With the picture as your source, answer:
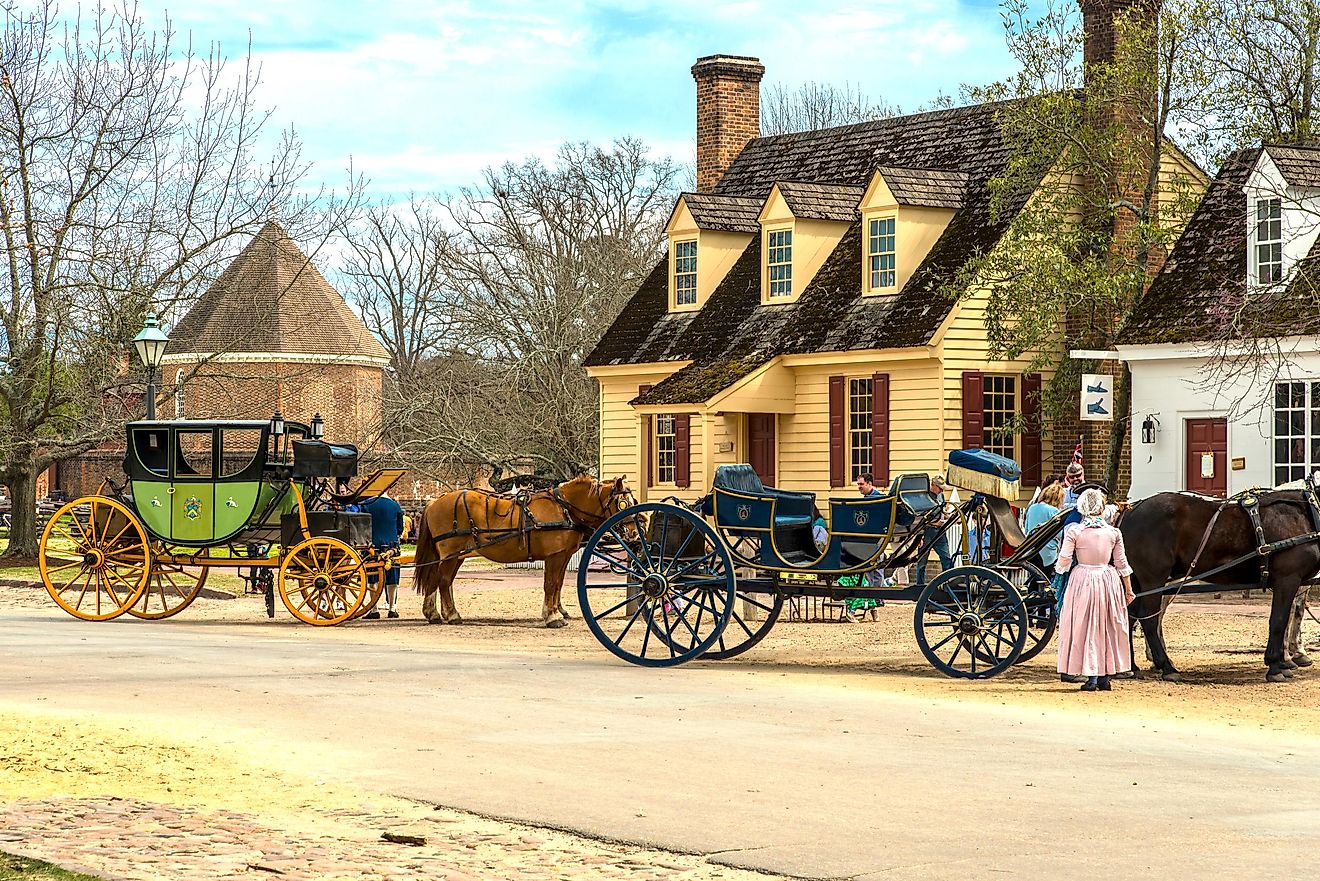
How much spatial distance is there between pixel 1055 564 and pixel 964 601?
2.78ft

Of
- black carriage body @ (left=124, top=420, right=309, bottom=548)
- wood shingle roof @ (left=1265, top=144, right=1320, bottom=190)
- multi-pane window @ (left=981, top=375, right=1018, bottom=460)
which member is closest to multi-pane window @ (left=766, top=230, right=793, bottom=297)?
multi-pane window @ (left=981, top=375, right=1018, bottom=460)

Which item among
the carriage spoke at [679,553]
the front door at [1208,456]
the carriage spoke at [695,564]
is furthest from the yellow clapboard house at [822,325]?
the carriage spoke at [695,564]

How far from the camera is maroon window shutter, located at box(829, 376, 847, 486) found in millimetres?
31766

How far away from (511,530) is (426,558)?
46.0 inches

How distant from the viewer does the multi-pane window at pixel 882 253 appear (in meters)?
31.6

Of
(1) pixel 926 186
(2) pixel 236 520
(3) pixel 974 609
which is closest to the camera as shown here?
(3) pixel 974 609

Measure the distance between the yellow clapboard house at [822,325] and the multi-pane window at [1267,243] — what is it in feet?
13.2

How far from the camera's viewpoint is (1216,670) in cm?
1641

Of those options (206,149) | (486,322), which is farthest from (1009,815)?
(486,322)

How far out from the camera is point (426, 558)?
72.8 feet

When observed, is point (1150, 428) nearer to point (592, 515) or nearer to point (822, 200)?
point (822, 200)

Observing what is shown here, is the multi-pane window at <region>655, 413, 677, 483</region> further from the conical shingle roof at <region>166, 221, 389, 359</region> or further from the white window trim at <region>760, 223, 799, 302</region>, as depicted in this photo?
the conical shingle roof at <region>166, 221, 389, 359</region>

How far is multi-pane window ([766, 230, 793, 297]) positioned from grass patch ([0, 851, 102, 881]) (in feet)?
87.9

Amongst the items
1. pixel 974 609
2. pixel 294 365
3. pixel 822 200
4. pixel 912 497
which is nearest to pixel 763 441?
pixel 822 200
